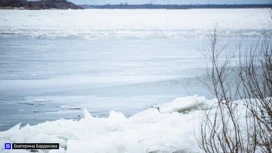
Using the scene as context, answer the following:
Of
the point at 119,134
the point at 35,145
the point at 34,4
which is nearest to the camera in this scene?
the point at 35,145

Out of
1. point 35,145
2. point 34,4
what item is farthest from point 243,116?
point 34,4

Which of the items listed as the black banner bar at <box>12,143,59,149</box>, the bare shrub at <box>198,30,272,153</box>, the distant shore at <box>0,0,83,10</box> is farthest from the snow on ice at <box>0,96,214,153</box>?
the distant shore at <box>0,0,83,10</box>

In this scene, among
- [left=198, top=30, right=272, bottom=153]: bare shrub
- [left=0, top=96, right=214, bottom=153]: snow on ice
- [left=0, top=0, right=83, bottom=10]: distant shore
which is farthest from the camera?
[left=0, top=0, right=83, bottom=10]: distant shore

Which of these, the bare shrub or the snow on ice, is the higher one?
the bare shrub

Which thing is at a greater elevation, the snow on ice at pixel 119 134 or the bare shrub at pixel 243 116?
the bare shrub at pixel 243 116

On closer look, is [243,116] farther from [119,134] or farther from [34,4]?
[34,4]

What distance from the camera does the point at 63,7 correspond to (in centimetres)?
9894

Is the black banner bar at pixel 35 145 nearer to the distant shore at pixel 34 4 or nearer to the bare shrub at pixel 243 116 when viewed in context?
the bare shrub at pixel 243 116

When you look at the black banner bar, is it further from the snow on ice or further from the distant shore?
the distant shore

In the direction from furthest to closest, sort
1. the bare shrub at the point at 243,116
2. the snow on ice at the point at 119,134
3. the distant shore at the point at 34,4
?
1. the distant shore at the point at 34,4
2. the snow on ice at the point at 119,134
3. the bare shrub at the point at 243,116

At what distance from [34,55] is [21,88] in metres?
5.80

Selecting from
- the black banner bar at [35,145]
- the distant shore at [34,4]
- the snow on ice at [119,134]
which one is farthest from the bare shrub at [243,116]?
the distant shore at [34,4]

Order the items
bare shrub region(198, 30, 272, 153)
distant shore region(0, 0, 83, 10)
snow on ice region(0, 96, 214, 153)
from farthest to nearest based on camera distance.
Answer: distant shore region(0, 0, 83, 10) → snow on ice region(0, 96, 214, 153) → bare shrub region(198, 30, 272, 153)

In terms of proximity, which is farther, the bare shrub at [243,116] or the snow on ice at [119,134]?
the snow on ice at [119,134]
